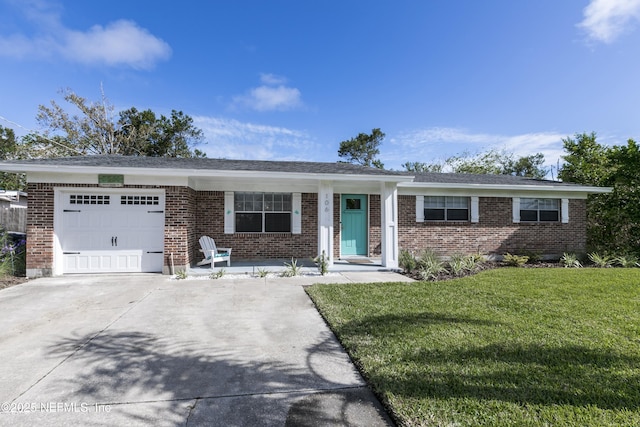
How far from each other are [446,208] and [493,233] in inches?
74.4

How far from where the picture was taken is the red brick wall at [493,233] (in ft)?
34.6

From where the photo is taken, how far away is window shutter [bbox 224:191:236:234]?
388 inches

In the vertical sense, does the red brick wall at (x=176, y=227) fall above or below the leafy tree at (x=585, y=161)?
below

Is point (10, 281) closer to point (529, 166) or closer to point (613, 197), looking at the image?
point (613, 197)

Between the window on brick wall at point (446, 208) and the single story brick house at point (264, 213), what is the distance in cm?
4

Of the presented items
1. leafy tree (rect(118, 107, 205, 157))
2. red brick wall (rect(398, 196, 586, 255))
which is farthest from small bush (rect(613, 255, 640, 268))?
leafy tree (rect(118, 107, 205, 157))

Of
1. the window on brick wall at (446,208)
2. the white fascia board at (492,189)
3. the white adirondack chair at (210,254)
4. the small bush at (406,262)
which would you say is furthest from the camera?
the window on brick wall at (446,208)

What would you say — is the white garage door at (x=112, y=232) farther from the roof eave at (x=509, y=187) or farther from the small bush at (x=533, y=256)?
the small bush at (x=533, y=256)

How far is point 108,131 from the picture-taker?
22.3 m

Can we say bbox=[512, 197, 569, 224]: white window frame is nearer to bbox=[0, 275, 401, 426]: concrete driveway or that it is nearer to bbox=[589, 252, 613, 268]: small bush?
bbox=[589, 252, 613, 268]: small bush

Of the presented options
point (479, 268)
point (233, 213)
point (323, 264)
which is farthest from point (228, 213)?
point (479, 268)

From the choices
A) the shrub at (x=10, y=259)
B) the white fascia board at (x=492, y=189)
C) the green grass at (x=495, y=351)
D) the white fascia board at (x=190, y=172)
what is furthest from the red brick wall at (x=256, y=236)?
the green grass at (x=495, y=351)

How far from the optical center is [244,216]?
1005cm

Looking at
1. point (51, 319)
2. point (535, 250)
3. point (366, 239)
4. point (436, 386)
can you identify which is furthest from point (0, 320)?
point (535, 250)
